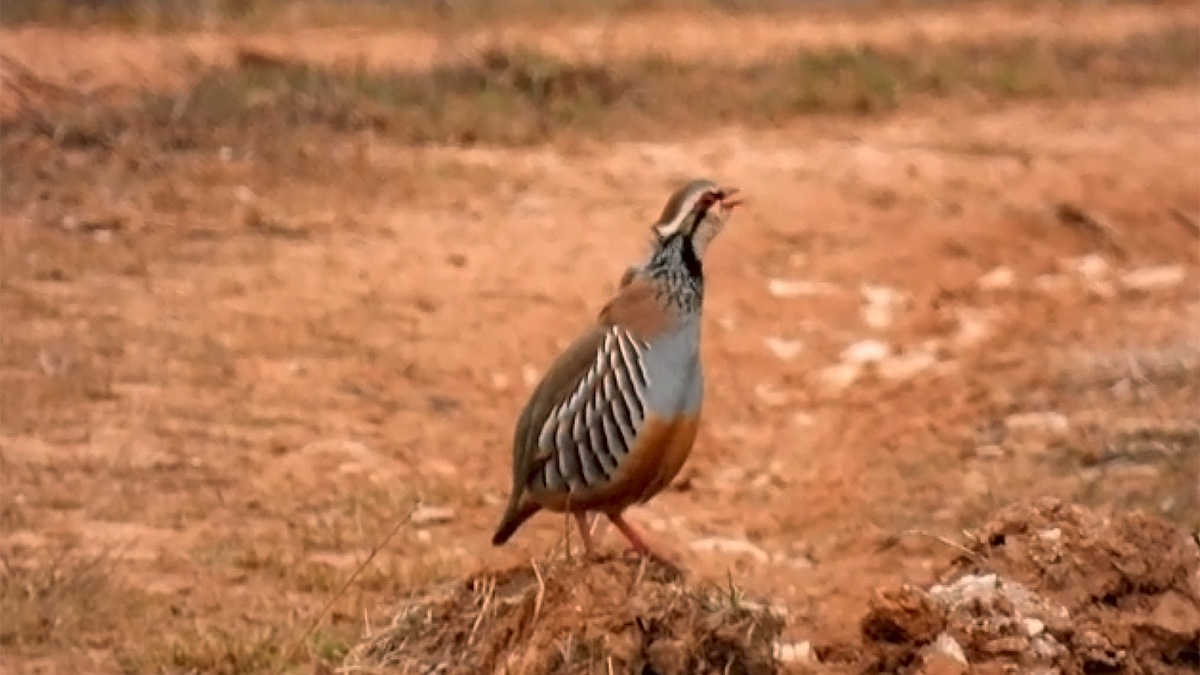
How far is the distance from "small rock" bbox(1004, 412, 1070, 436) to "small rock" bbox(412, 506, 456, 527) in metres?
2.06

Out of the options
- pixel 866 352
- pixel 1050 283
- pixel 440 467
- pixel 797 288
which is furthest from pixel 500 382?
pixel 1050 283

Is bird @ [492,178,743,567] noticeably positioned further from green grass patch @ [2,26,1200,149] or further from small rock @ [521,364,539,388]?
green grass patch @ [2,26,1200,149]

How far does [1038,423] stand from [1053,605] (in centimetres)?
257

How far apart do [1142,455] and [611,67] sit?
557 centimetres

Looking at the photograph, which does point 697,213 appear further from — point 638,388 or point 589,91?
point 589,91

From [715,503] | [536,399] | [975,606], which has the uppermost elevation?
[536,399]

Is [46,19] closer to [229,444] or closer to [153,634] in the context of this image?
[229,444]

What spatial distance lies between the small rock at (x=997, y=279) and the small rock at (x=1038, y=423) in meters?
1.48

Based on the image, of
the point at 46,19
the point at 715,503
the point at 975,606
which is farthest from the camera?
the point at 46,19

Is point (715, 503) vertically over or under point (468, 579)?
under

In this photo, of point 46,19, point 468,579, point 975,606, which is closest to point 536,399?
point 468,579

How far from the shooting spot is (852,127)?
11242 mm

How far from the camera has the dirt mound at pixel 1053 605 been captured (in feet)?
15.1

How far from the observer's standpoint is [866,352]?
822 centimetres
